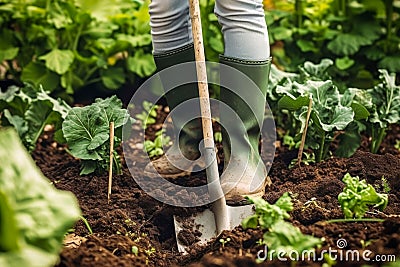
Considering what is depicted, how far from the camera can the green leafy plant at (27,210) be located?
1.48m

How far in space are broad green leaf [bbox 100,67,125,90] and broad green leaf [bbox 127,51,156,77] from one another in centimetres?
9

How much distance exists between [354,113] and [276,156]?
44 centimetres

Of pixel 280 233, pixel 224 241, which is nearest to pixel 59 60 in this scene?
pixel 224 241

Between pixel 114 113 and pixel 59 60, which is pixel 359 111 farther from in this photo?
pixel 59 60

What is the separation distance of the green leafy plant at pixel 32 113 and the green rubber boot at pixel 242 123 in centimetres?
82

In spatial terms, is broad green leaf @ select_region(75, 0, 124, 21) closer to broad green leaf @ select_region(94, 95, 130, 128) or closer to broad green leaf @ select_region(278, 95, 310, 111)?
broad green leaf @ select_region(94, 95, 130, 128)

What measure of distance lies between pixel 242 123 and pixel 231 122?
46 mm

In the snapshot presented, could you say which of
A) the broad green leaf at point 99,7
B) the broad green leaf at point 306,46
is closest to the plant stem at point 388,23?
the broad green leaf at point 306,46

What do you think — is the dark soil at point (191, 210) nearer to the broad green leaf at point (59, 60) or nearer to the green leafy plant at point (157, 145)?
the green leafy plant at point (157, 145)

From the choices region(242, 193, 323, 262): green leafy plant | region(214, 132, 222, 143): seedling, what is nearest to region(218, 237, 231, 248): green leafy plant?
region(242, 193, 323, 262): green leafy plant

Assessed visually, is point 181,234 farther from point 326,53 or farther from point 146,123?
point 326,53

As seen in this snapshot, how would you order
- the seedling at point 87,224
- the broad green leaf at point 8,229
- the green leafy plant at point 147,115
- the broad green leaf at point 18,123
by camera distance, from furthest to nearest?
the green leafy plant at point 147,115 < the broad green leaf at point 18,123 < the seedling at point 87,224 < the broad green leaf at point 8,229

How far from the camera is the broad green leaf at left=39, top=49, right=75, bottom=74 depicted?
3.98m

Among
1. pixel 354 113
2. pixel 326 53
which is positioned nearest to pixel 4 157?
pixel 354 113
